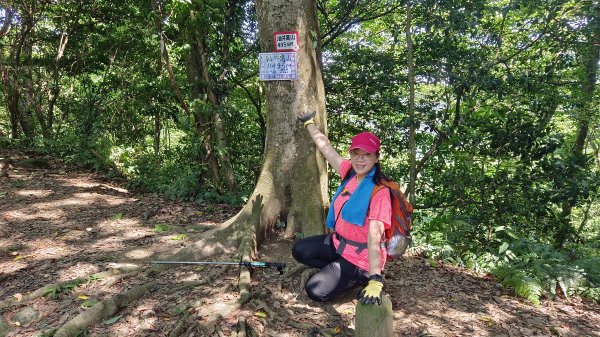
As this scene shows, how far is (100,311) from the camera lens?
11.0ft

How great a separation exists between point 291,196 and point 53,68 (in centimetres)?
1054

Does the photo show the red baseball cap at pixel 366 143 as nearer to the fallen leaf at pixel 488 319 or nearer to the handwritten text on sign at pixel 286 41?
the handwritten text on sign at pixel 286 41

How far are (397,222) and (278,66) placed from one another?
2.37 m

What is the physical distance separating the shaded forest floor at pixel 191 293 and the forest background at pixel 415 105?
1.69 ft

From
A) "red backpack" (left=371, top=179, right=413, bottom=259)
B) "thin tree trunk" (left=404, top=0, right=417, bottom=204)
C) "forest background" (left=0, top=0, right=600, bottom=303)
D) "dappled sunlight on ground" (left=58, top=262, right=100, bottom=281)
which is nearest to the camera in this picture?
"red backpack" (left=371, top=179, right=413, bottom=259)

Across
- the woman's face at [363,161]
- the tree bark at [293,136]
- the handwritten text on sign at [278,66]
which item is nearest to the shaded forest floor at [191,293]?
the tree bark at [293,136]

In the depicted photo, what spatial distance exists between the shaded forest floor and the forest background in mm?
516

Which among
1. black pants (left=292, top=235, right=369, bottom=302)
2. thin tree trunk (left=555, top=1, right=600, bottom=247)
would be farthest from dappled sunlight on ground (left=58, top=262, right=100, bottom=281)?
thin tree trunk (left=555, top=1, right=600, bottom=247)

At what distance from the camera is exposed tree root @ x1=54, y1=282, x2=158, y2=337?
10.2 feet

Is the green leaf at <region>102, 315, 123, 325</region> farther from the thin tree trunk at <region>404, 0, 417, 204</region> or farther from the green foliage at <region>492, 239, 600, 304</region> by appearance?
the thin tree trunk at <region>404, 0, 417, 204</region>

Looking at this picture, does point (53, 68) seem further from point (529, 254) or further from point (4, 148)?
point (529, 254)

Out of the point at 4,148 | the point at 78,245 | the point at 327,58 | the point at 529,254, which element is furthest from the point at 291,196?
the point at 4,148

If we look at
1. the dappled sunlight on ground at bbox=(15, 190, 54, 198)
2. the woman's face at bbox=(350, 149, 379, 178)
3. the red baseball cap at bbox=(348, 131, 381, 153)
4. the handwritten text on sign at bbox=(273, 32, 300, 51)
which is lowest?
the dappled sunlight on ground at bbox=(15, 190, 54, 198)

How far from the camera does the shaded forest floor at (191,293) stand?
3.35m
